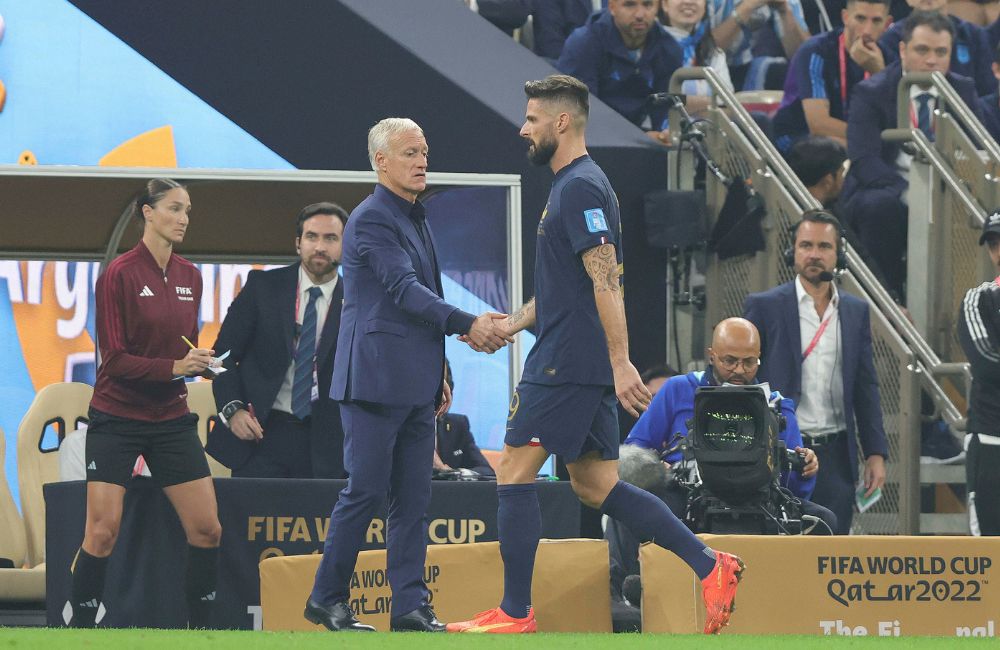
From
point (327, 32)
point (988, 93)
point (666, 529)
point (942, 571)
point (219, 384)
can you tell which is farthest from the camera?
point (988, 93)

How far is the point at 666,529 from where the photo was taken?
21.5ft

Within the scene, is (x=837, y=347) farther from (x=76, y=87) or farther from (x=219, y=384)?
(x=76, y=87)

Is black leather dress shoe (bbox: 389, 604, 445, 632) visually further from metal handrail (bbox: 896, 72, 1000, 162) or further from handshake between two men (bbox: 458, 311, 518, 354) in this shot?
metal handrail (bbox: 896, 72, 1000, 162)

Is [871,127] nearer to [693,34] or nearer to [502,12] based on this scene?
[693,34]

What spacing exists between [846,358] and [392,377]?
293cm

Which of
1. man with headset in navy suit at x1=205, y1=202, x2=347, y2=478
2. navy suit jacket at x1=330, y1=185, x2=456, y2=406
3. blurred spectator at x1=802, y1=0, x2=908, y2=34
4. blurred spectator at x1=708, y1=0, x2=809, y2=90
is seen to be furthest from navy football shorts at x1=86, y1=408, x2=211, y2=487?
blurred spectator at x1=802, y1=0, x2=908, y2=34

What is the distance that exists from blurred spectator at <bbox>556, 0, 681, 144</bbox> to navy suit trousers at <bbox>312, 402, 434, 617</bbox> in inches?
207

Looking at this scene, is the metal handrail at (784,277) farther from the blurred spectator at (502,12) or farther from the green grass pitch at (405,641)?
the green grass pitch at (405,641)

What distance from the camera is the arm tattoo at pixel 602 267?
6465 mm

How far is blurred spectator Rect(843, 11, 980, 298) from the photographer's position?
10969 millimetres

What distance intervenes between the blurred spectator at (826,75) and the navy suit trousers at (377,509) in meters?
6.06

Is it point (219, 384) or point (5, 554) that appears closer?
point (219, 384)

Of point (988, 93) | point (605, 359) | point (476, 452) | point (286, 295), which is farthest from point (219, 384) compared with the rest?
point (988, 93)

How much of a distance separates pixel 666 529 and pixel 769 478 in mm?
784
